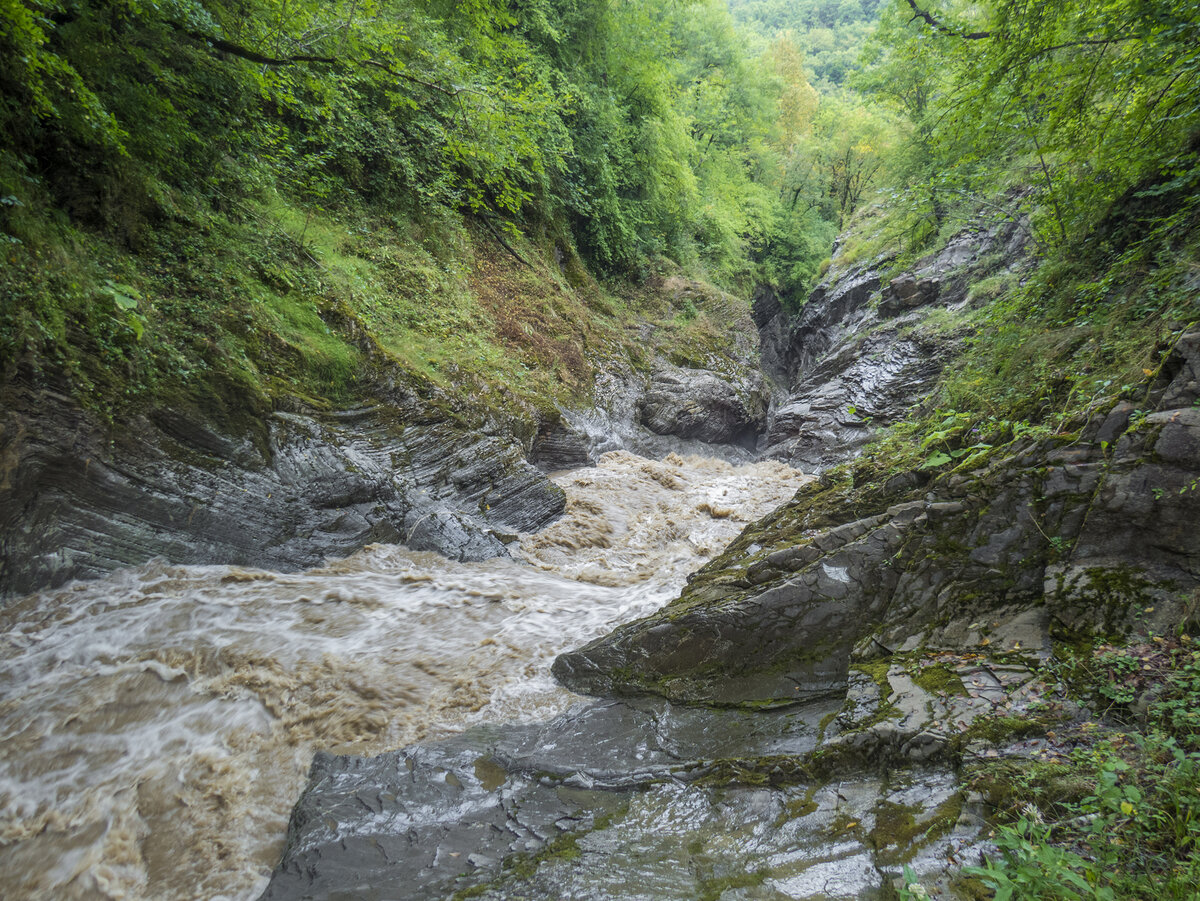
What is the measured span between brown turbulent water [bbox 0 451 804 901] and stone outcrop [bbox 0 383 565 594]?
0.29 m

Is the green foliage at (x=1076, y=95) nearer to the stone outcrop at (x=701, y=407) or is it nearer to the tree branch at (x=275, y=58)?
the tree branch at (x=275, y=58)

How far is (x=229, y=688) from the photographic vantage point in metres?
4.74

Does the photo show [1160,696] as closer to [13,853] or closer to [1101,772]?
[1101,772]

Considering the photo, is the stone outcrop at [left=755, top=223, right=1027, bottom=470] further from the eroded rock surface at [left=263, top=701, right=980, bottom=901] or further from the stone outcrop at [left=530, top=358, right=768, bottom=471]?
the eroded rock surface at [left=263, top=701, right=980, bottom=901]

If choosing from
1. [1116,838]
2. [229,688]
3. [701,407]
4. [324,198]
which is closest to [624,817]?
[1116,838]

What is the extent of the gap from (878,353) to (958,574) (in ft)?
39.5

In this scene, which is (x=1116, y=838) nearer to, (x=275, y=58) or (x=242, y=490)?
(x=242, y=490)

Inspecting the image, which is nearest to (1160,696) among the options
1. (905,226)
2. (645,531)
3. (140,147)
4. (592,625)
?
(592,625)

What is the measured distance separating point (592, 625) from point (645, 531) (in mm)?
3387

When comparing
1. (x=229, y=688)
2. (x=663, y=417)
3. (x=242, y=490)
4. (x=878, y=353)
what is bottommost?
(x=229, y=688)

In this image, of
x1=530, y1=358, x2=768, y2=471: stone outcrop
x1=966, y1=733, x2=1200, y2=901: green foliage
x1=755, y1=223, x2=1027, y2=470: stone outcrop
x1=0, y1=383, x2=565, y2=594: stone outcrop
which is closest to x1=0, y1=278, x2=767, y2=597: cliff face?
x1=0, y1=383, x2=565, y2=594: stone outcrop

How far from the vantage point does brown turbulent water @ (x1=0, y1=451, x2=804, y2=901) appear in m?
3.40

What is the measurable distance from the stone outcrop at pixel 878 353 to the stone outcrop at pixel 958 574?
8.42 meters

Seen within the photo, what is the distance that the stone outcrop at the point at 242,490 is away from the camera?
5043mm
